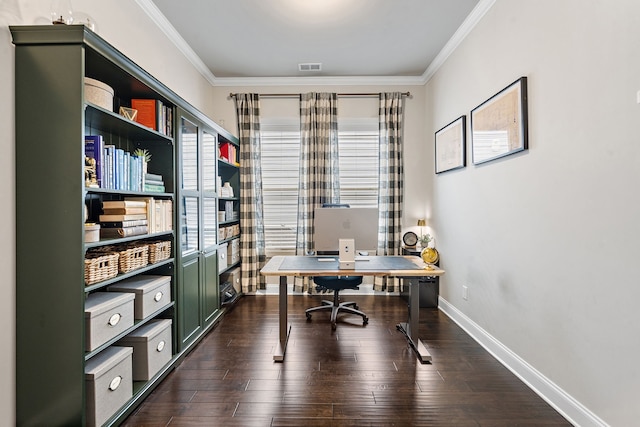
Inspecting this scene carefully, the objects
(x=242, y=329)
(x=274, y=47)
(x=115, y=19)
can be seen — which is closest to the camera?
(x=115, y=19)

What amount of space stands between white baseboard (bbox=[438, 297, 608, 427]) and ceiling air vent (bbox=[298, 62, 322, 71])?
10.7 ft

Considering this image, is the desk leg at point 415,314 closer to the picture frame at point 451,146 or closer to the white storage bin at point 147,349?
the picture frame at point 451,146

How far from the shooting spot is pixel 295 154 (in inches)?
173

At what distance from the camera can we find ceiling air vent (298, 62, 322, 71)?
3891mm

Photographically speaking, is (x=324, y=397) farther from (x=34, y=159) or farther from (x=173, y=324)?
(x=34, y=159)

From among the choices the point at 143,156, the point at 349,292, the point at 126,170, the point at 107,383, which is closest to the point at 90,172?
the point at 126,170

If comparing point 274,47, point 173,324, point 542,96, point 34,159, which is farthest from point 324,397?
point 274,47

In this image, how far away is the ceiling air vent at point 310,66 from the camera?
3.89 m

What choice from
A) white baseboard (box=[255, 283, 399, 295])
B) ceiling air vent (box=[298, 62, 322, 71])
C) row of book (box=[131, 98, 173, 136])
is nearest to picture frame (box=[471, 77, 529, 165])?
ceiling air vent (box=[298, 62, 322, 71])

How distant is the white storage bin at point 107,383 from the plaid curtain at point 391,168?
3.13 meters

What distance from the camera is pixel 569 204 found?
184cm

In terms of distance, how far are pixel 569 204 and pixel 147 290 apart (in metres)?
2.64

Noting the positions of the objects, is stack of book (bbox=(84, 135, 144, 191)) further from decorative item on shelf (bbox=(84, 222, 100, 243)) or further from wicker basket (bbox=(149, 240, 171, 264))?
wicker basket (bbox=(149, 240, 171, 264))

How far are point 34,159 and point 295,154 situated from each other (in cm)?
307
